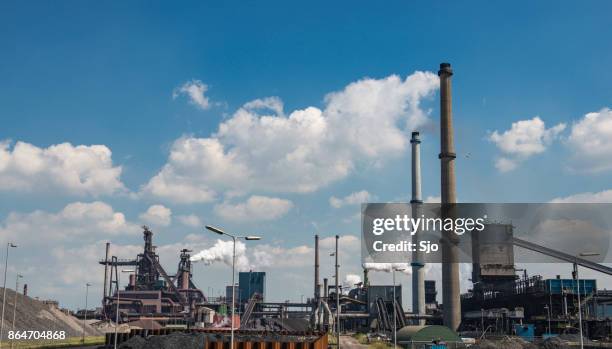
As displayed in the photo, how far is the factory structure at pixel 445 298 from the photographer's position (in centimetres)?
9569

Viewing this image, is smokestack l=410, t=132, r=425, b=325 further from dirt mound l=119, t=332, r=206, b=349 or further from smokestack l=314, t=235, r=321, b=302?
dirt mound l=119, t=332, r=206, b=349

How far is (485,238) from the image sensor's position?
110938 mm

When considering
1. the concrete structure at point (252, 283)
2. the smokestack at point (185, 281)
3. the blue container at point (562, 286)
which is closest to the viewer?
the blue container at point (562, 286)

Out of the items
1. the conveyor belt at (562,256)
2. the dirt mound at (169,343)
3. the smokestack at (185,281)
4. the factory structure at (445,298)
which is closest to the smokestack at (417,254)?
the factory structure at (445,298)

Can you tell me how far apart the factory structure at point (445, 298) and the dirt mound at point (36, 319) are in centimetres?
948

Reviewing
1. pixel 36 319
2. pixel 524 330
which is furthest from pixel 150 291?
pixel 524 330

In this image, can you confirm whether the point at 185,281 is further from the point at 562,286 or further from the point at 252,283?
the point at 562,286

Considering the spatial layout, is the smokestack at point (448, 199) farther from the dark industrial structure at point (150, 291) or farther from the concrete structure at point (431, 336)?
the dark industrial structure at point (150, 291)

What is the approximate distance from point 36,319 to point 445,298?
67.7 meters

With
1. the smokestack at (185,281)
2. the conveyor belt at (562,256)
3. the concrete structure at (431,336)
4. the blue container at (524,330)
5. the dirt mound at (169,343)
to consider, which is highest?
the conveyor belt at (562,256)

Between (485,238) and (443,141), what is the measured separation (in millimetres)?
24442

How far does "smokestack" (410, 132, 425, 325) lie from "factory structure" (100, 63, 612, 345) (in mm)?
221

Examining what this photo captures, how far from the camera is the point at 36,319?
9225 cm

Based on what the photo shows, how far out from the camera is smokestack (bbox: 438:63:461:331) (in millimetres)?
93812
